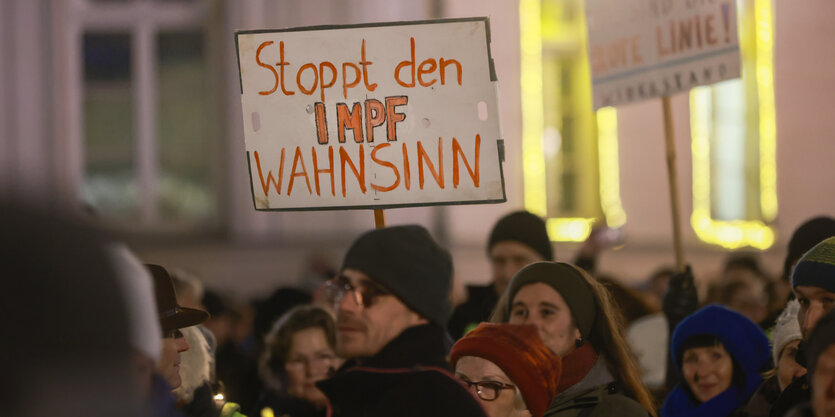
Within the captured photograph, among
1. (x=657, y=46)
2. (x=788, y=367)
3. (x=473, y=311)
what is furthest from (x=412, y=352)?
(x=657, y=46)

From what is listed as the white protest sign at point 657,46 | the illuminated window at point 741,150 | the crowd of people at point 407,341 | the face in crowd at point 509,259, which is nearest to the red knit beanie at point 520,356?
the crowd of people at point 407,341

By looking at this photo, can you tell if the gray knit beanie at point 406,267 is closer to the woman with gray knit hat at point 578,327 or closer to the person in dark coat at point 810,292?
the woman with gray knit hat at point 578,327

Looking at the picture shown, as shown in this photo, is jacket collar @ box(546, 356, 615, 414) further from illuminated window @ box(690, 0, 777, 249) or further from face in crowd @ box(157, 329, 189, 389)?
illuminated window @ box(690, 0, 777, 249)

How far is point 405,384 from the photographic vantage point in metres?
2.84

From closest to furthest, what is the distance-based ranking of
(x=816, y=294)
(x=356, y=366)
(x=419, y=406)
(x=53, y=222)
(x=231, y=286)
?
(x=53, y=222) < (x=419, y=406) < (x=356, y=366) < (x=816, y=294) < (x=231, y=286)

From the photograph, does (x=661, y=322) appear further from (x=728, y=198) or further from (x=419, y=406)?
(x=728, y=198)

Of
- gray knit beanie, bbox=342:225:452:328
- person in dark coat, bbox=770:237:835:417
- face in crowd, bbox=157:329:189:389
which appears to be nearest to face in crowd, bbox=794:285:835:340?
person in dark coat, bbox=770:237:835:417

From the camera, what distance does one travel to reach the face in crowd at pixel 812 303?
314 centimetres

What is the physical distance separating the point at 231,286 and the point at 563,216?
138 inches

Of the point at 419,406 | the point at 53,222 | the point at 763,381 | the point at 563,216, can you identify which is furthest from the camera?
the point at 563,216

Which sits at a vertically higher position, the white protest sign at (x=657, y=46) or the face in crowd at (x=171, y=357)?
the white protest sign at (x=657, y=46)

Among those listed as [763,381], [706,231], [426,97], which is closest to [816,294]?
[763,381]

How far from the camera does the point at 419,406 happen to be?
8.98 ft

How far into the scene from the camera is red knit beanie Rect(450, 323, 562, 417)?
2.92 m
